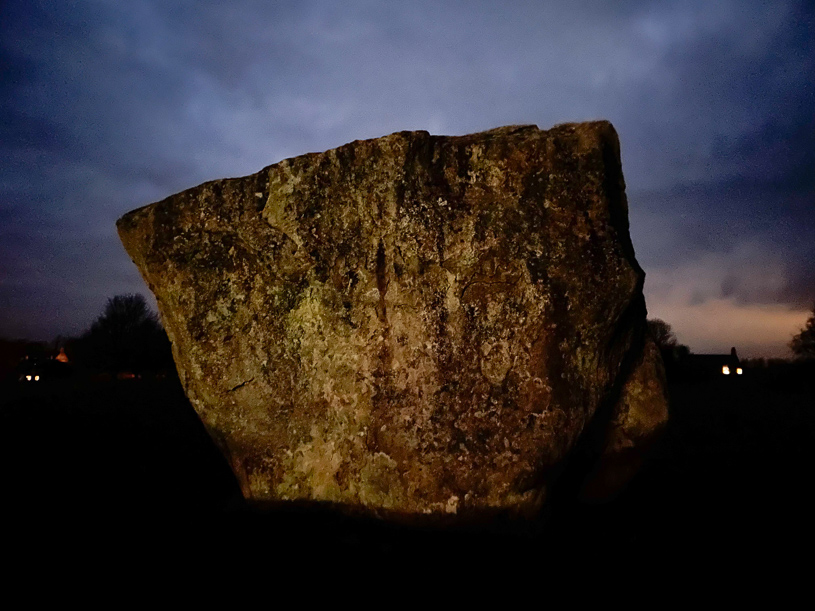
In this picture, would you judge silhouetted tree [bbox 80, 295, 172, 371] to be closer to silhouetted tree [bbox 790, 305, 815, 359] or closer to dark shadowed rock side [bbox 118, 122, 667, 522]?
dark shadowed rock side [bbox 118, 122, 667, 522]

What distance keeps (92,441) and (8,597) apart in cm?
438

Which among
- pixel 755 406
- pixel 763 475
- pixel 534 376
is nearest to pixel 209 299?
pixel 534 376

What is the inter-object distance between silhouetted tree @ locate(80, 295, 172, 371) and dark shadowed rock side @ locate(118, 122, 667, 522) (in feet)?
87.1

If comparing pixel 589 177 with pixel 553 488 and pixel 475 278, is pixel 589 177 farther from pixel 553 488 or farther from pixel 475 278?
pixel 553 488

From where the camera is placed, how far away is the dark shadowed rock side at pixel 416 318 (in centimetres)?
346

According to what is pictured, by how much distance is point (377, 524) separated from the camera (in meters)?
3.48

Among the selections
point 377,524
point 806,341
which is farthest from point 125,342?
point 806,341

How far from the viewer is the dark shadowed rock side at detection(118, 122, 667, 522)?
3455 millimetres

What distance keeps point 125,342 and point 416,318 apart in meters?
30.4

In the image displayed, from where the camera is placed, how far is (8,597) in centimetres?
262

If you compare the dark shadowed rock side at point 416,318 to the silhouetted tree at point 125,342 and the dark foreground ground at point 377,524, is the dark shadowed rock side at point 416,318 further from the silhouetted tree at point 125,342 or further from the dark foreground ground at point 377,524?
the silhouetted tree at point 125,342

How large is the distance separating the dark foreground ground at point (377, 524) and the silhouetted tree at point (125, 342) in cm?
2307

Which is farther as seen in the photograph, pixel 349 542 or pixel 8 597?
pixel 349 542

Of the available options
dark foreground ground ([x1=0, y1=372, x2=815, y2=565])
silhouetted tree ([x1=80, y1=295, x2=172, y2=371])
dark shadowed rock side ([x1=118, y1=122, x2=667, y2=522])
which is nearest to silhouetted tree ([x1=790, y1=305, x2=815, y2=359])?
dark foreground ground ([x1=0, y1=372, x2=815, y2=565])
